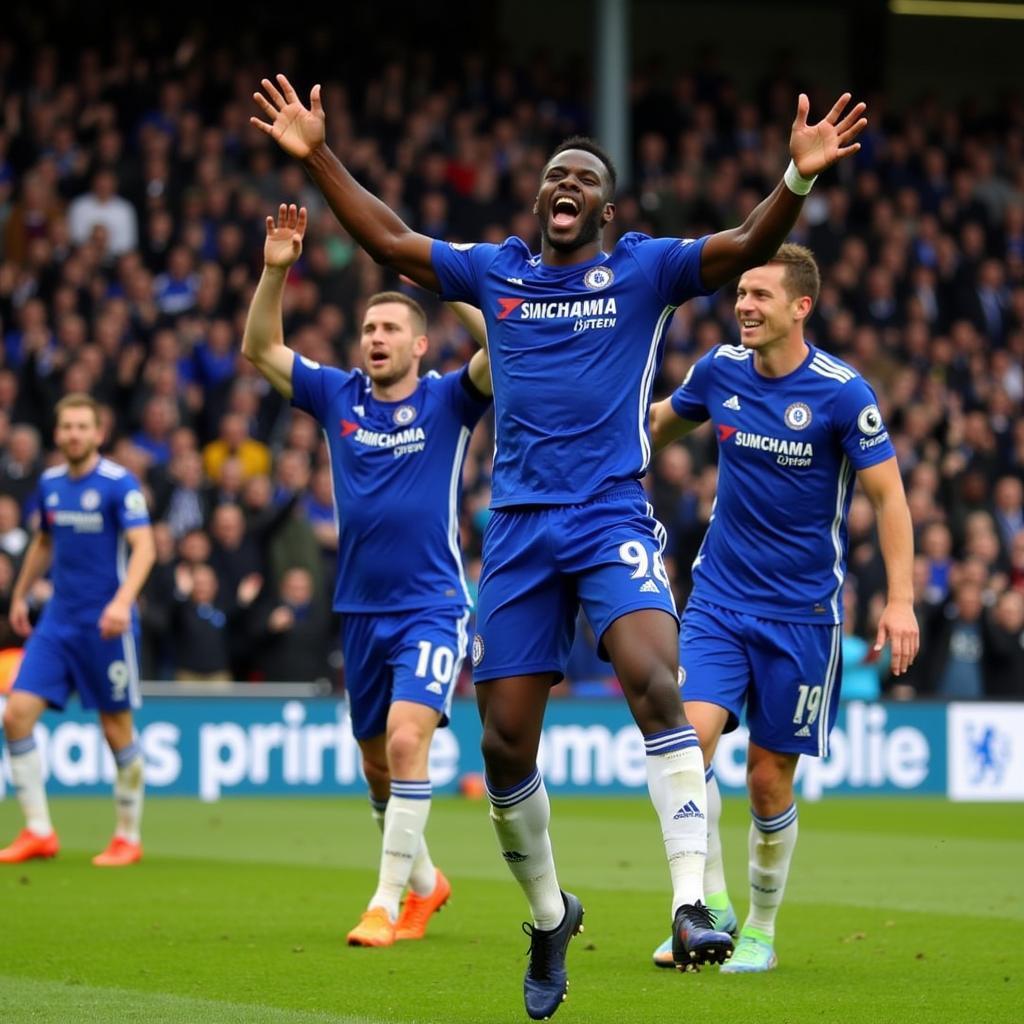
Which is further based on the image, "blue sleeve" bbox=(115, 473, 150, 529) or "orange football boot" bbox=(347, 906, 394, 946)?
"blue sleeve" bbox=(115, 473, 150, 529)

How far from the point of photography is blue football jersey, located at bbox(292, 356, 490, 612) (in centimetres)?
977

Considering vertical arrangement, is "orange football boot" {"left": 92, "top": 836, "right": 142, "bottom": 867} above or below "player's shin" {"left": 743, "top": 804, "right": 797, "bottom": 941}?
below

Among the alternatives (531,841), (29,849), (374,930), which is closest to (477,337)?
(531,841)

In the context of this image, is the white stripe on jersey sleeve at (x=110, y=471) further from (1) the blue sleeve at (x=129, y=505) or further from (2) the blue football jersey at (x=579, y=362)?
(2) the blue football jersey at (x=579, y=362)

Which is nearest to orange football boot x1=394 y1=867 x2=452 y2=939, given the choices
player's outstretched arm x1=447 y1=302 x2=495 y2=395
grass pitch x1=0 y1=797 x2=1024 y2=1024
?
grass pitch x1=0 y1=797 x2=1024 y2=1024

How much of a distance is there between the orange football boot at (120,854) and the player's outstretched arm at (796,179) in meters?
7.48

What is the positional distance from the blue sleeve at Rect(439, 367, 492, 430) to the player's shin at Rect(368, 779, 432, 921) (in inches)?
66.0

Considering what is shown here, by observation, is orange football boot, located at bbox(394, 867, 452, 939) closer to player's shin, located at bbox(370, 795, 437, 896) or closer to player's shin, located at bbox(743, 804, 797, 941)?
player's shin, located at bbox(370, 795, 437, 896)

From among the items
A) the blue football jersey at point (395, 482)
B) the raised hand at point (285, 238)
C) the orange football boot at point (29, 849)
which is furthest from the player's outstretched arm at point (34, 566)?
the raised hand at point (285, 238)

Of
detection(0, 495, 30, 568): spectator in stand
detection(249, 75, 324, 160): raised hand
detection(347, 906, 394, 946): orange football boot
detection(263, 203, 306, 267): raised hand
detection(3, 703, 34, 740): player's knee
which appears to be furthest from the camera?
detection(0, 495, 30, 568): spectator in stand

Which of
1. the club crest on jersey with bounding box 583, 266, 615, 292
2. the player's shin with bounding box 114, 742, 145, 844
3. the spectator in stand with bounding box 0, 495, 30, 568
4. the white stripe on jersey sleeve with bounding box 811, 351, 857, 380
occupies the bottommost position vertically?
the player's shin with bounding box 114, 742, 145, 844

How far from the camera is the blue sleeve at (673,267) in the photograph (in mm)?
7035

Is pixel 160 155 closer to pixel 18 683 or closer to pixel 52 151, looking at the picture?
pixel 52 151

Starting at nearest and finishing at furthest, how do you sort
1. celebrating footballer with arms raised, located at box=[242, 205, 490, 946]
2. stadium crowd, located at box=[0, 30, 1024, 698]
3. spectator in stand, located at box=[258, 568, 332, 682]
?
celebrating footballer with arms raised, located at box=[242, 205, 490, 946] → spectator in stand, located at box=[258, 568, 332, 682] → stadium crowd, located at box=[0, 30, 1024, 698]
